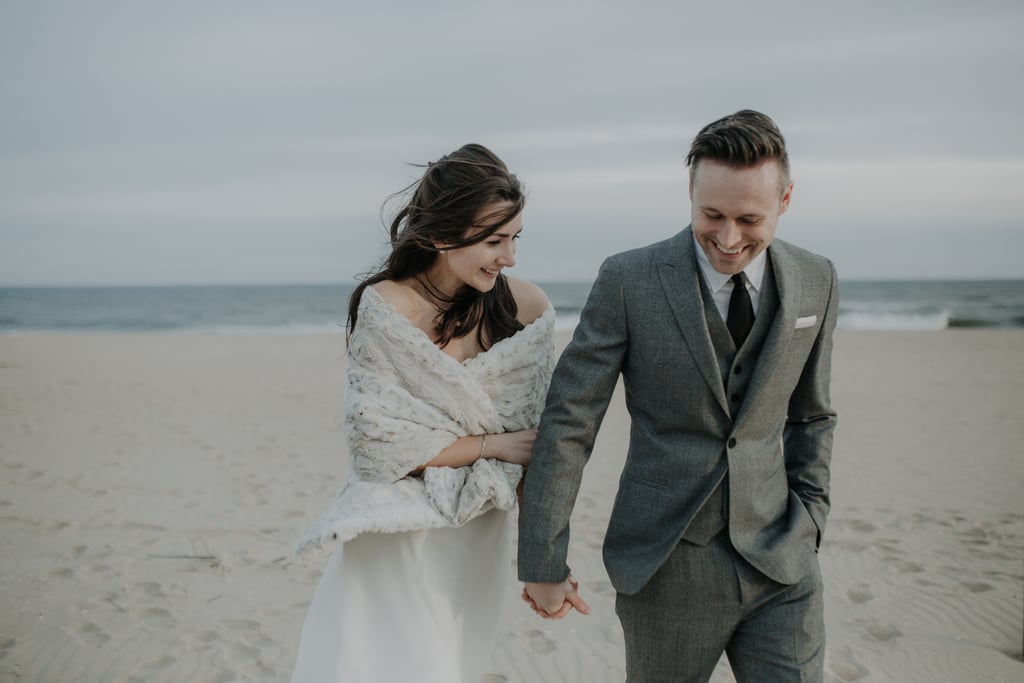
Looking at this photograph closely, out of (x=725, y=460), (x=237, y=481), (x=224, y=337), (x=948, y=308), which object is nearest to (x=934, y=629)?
(x=725, y=460)

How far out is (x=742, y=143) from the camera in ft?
6.60

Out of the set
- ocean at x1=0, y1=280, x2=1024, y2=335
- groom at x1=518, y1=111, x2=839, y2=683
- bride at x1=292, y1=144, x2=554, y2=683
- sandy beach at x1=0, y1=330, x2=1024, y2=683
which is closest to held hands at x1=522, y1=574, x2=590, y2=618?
groom at x1=518, y1=111, x2=839, y2=683

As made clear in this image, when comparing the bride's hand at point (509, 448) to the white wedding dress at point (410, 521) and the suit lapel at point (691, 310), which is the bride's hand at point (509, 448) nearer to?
the white wedding dress at point (410, 521)

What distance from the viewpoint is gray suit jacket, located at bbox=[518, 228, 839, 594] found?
222cm

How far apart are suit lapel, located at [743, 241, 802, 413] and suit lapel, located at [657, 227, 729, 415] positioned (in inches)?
4.7

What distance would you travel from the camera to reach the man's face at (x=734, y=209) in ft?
6.68

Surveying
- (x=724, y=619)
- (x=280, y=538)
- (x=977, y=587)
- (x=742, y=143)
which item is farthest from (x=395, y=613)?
(x=977, y=587)

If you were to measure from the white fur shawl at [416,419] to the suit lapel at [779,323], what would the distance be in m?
0.92

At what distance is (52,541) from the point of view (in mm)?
6098

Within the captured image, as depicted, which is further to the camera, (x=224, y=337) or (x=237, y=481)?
(x=224, y=337)

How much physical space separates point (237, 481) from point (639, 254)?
6421mm

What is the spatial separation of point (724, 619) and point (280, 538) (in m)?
4.69

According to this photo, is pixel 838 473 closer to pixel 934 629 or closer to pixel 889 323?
pixel 934 629

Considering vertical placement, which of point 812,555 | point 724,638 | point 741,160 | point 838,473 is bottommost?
point 838,473
